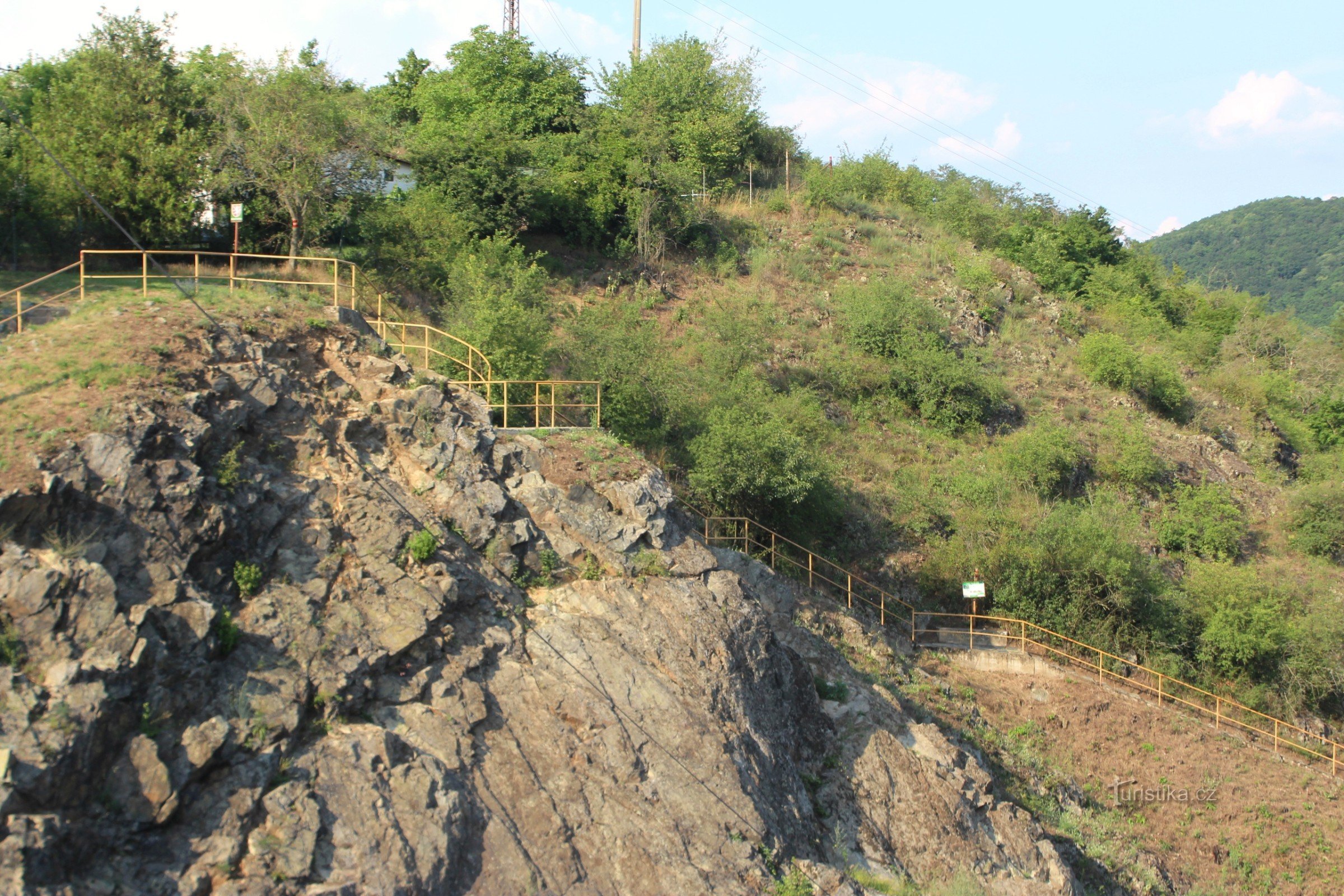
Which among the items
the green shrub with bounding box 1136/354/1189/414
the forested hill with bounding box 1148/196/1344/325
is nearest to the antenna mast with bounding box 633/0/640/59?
the green shrub with bounding box 1136/354/1189/414

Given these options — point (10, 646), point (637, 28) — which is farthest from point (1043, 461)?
point (637, 28)

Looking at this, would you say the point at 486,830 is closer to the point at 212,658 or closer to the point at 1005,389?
the point at 212,658

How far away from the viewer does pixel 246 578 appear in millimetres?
12359

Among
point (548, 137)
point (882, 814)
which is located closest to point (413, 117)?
point (548, 137)

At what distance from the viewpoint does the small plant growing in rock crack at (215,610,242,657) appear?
11664 millimetres

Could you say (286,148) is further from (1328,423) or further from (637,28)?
(1328,423)

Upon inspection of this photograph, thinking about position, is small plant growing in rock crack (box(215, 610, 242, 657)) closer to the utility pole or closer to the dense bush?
the dense bush

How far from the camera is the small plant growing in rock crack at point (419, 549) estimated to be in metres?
13.7

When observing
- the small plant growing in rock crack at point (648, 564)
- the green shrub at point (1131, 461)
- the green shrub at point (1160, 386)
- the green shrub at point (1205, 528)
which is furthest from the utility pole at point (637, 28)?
the small plant growing in rock crack at point (648, 564)

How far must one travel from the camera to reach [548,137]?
3388cm

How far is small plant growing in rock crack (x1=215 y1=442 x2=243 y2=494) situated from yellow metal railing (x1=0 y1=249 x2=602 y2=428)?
419 centimetres

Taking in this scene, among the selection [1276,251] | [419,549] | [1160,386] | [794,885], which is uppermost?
[1276,251]

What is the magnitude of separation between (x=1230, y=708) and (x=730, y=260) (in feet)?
64.3

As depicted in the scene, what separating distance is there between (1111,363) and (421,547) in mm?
26509
